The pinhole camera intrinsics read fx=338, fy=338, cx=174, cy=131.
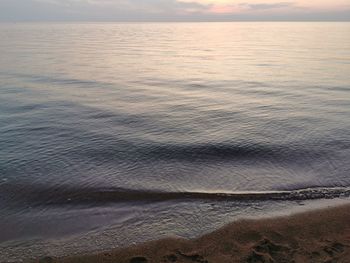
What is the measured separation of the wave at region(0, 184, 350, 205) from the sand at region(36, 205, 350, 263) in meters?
1.69

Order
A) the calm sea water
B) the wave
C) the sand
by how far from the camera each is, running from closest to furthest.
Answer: the sand, the calm sea water, the wave

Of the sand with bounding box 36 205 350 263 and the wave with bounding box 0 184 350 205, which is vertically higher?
the sand with bounding box 36 205 350 263

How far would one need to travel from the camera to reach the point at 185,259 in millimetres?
7695

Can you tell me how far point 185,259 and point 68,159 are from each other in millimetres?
8233

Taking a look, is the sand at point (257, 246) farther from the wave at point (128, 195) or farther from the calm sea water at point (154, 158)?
the wave at point (128, 195)

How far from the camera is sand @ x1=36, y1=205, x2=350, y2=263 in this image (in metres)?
7.70

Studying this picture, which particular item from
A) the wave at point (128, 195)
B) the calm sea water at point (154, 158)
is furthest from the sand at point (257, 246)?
the wave at point (128, 195)

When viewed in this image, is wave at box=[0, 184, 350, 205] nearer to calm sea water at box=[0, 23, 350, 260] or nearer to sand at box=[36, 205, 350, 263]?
calm sea water at box=[0, 23, 350, 260]

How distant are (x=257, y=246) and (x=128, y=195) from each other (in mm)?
4809

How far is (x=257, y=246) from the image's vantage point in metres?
8.12

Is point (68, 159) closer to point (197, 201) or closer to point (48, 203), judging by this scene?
point (48, 203)

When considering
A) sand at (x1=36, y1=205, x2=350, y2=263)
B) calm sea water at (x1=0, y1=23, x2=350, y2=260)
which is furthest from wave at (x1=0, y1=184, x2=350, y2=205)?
sand at (x1=36, y1=205, x2=350, y2=263)

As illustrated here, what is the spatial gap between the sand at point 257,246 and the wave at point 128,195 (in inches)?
66.6

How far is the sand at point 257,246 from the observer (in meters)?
7.70
